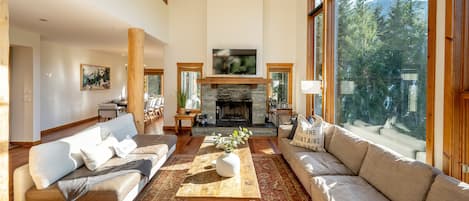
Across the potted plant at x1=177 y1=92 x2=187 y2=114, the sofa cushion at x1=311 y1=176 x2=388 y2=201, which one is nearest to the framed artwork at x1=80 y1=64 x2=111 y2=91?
the potted plant at x1=177 y1=92 x2=187 y2=114

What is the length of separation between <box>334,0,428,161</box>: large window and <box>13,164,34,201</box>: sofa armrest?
402cm

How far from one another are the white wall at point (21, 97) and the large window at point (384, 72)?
6744mm

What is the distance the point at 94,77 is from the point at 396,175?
10.3 metres

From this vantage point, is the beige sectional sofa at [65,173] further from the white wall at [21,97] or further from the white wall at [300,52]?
the white wall at [300,52]

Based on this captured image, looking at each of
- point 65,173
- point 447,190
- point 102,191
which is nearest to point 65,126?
point 65,173

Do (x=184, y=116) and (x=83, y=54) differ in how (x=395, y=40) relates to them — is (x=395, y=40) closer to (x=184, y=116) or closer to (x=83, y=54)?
(x=184, y=116)

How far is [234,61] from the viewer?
301 inches

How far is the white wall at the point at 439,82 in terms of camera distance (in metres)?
2.56

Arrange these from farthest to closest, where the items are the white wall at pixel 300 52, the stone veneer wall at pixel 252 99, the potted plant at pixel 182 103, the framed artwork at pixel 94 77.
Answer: the framed artwork at pixel 94 77
the stone veneer wall at pixel 252 99
the potted plant at pixel 182 103
the white wall at pixel 300 52

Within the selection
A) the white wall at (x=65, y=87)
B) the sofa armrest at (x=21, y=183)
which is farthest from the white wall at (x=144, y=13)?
the white wall at (x=65, y=87)

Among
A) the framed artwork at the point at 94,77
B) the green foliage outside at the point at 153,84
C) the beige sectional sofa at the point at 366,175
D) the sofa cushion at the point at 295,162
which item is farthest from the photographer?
the green foliage outside at the point at 153,84

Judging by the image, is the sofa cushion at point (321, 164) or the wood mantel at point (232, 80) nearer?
the sofa cushion at point (321, 164)

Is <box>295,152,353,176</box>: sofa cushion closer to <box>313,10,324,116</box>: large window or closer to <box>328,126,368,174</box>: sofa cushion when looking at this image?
<box>328,126,368,174</box>: sofa cushion

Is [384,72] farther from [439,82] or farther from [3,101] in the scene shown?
[3,101]
